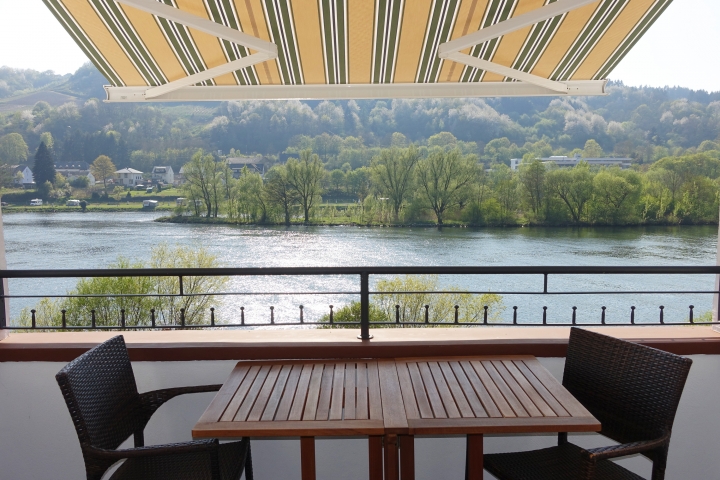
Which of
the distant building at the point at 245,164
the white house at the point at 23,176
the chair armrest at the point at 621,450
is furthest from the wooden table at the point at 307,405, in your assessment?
the white house at the point at 23,176

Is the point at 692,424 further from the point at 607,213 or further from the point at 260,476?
the point at 607,213

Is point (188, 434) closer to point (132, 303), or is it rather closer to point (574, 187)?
point (132, 303)

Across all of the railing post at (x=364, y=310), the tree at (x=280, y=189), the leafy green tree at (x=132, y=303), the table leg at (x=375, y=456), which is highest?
the tree at (x=280, y=189)

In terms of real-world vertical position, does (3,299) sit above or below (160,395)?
above

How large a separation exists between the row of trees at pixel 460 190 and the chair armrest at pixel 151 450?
25.2 m

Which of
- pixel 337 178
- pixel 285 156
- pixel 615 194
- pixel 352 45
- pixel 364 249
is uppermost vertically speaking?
pixel 285 156

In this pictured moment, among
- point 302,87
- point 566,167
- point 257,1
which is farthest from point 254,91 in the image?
point 566,167

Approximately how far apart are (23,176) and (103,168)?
4.33 m

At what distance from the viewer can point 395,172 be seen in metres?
27.5

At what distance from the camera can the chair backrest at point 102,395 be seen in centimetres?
173

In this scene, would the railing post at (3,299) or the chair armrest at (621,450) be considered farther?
the railing post at (3,299)

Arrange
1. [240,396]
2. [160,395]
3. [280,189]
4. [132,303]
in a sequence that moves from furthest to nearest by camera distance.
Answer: [280,189] → [132,303] → [160,395] → [240,396]

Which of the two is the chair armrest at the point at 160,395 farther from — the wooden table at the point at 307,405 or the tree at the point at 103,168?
the tree at the point at 103,168

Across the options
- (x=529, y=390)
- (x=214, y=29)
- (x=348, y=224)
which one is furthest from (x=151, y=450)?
(x=348, y=224)
